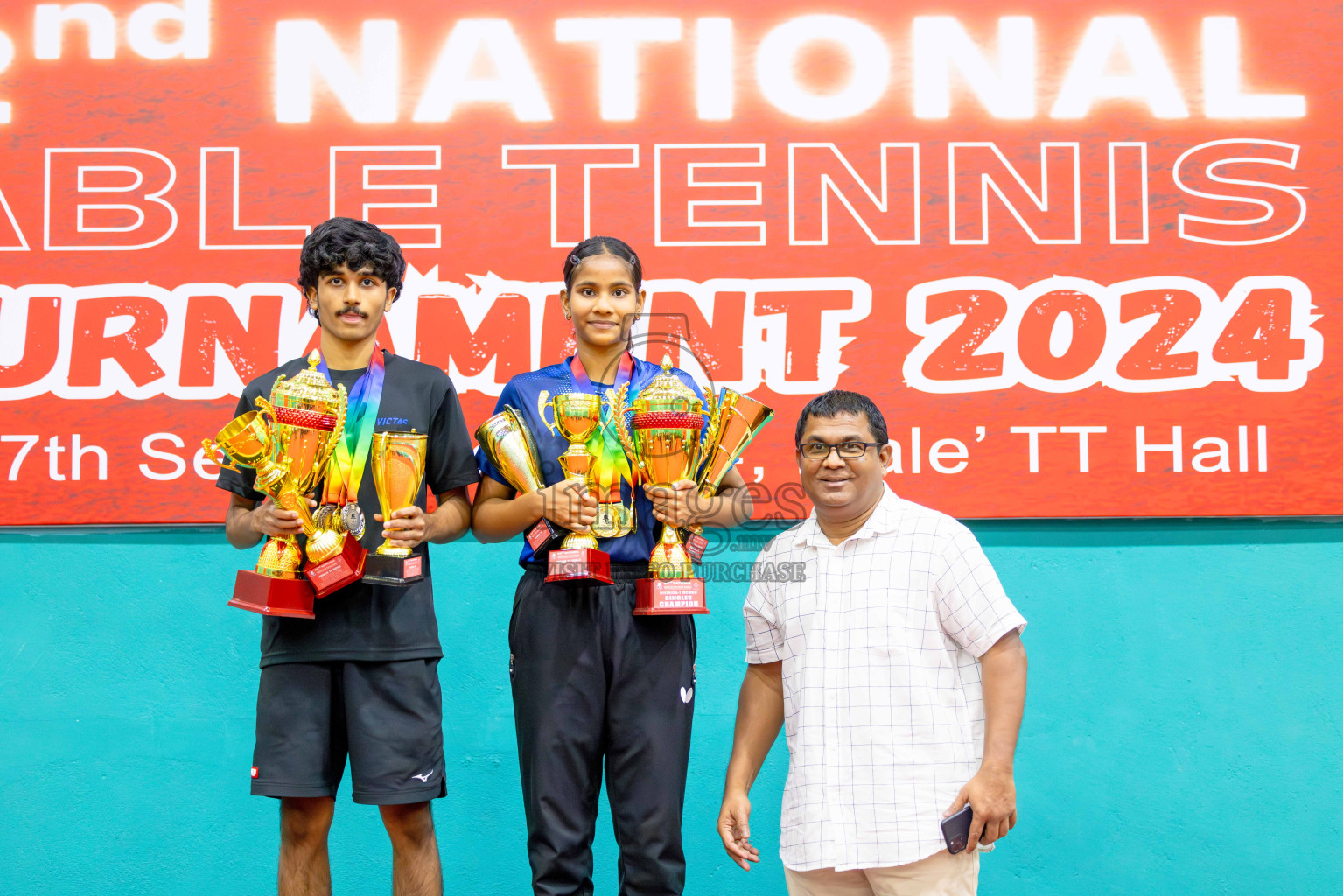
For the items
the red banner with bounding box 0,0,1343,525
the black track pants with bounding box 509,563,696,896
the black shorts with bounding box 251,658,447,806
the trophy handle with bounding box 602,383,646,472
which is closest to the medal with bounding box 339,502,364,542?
the black shorts with bounding box 251,658,447,806

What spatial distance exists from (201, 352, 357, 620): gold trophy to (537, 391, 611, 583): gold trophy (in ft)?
1.38

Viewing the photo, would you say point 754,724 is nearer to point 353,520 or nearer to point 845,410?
point 845,410

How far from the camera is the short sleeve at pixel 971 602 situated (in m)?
1.92

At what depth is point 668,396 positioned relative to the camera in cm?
220

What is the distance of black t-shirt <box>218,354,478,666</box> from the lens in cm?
215

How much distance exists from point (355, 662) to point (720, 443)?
85 centimetres

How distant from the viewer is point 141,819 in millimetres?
3021

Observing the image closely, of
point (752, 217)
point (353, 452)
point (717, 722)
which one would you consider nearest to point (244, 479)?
point (353, 452)


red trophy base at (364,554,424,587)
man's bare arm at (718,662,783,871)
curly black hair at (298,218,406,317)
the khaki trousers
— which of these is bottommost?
the khaki trousers

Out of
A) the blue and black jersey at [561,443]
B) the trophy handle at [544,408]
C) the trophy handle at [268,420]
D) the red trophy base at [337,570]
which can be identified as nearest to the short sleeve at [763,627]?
the blue and black jersey at [561,443]

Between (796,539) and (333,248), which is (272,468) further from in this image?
(796,539)

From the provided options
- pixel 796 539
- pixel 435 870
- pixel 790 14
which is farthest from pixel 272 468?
pixel 790 14

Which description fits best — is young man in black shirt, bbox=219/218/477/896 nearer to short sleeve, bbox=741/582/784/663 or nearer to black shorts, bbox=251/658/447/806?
black shorts, bbox=251/658/447/806

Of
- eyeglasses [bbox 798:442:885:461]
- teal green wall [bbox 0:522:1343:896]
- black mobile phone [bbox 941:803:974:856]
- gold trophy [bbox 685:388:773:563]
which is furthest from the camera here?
teal green wall [bbox 0:522:1343:896]
